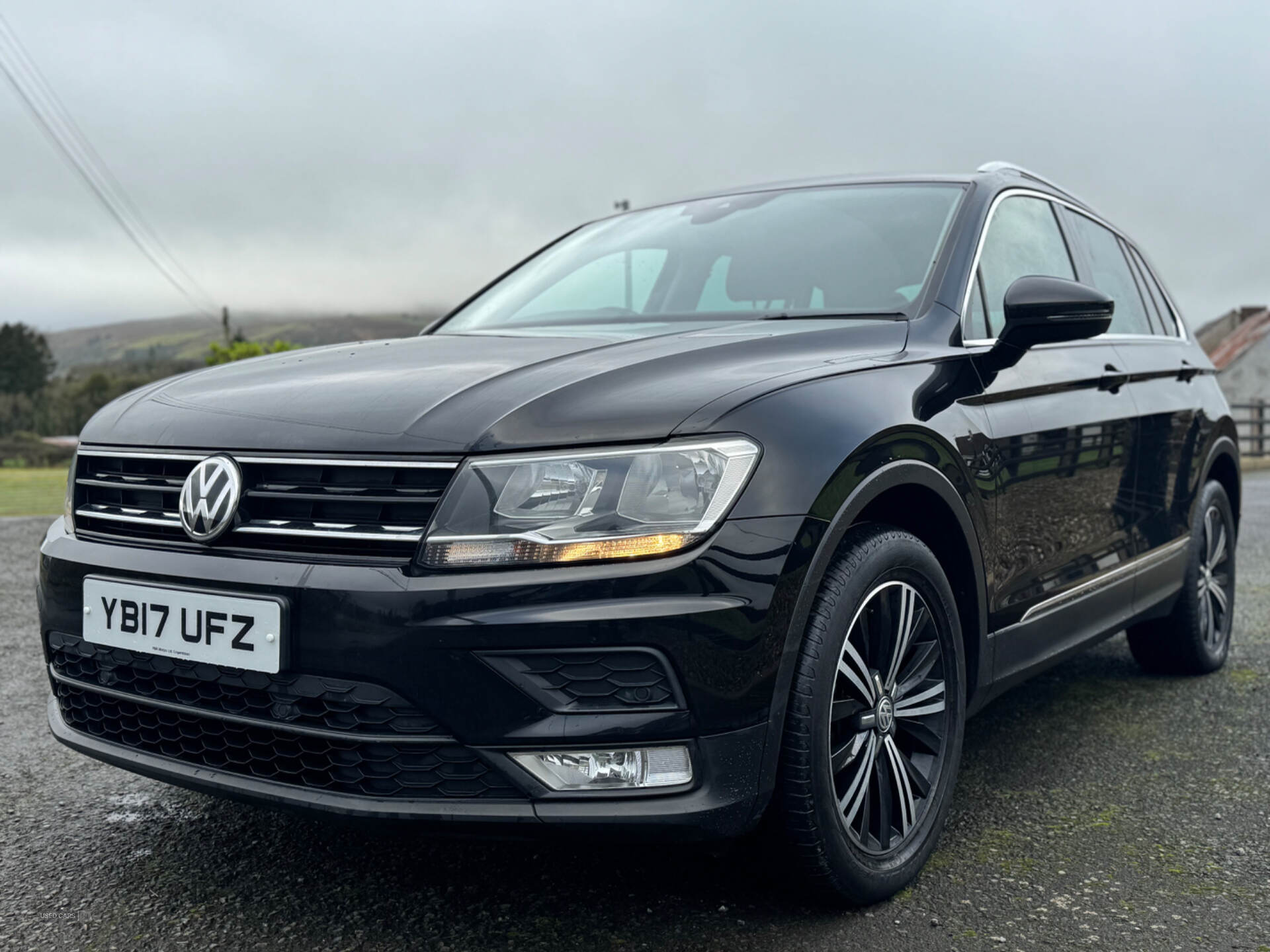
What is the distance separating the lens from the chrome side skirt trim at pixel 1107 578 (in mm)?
3164

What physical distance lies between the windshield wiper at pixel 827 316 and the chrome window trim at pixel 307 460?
1228 millimetres

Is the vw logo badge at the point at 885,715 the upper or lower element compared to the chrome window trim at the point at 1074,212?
lower

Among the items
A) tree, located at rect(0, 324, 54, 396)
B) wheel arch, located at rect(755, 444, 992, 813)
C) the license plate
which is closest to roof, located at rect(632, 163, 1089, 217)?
wheel arch, located at rect(755, 444, 992, 813)

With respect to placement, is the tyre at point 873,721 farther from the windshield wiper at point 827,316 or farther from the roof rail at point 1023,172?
the roof rail at point 1023,172

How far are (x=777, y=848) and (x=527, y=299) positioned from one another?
80.5 inches

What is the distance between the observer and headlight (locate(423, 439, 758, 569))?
2.03 metres

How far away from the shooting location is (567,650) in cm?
200

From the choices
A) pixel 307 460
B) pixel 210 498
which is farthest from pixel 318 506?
pixel 210 498

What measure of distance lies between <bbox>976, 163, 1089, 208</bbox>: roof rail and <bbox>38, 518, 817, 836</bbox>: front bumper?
199cm

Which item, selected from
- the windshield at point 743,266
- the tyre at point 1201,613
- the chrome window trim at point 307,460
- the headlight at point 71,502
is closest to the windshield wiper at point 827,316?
the windshield at point 743,266

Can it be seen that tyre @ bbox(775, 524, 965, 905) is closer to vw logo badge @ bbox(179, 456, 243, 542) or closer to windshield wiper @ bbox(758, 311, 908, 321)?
windshield wiper @ bbox(758, 311, 908, 321)

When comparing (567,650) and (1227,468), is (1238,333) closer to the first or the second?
(1227,468)

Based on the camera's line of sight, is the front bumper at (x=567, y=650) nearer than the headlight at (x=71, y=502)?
Yes

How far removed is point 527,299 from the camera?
3.78 metres
